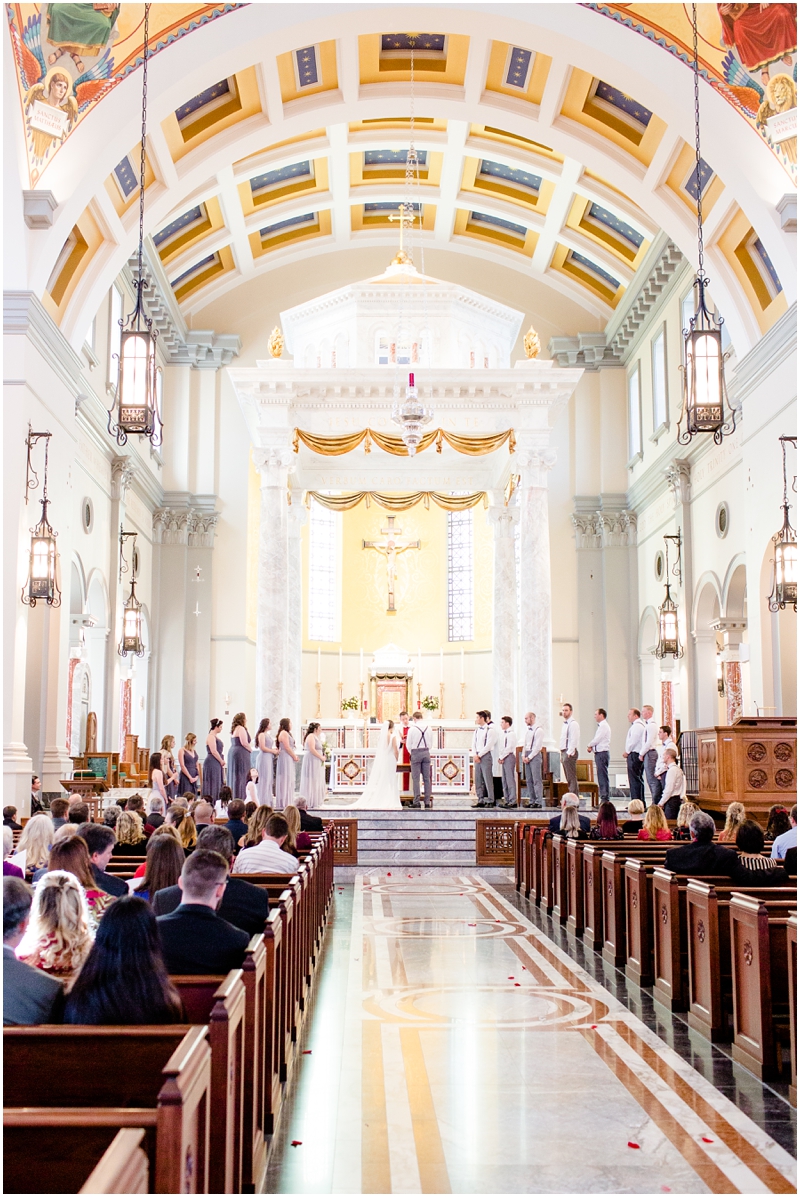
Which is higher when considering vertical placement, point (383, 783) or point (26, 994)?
point (26, 994)

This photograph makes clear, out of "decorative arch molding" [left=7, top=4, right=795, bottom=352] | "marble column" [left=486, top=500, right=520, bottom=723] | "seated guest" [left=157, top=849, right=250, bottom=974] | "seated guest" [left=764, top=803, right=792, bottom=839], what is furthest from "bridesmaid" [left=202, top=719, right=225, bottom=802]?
"seated guest" [left=157, top=849, right=250, bottom=974]

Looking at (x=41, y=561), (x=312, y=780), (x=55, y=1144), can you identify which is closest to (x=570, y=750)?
(x=312, y=780)

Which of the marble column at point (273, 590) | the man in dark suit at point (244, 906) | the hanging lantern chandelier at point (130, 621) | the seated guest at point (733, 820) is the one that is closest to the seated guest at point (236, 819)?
the man in dark suit at point (244, 906)

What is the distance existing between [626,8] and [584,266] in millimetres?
10744

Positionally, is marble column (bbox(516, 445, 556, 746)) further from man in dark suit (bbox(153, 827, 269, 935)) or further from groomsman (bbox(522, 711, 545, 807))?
man in dark suit (bbox(153, 827, 269, 935))

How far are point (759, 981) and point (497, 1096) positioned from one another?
52.4 inches

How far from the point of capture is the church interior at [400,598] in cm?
423

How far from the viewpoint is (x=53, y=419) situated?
14.4 m

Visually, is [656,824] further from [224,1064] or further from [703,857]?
[224,1064]

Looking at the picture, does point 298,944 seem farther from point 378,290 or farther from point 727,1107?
point 378,290

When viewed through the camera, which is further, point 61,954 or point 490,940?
point 490,940

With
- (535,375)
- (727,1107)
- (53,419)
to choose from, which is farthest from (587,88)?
(727,1107)

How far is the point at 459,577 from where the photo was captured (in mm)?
29906

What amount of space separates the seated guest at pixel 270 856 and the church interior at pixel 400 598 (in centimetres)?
3
